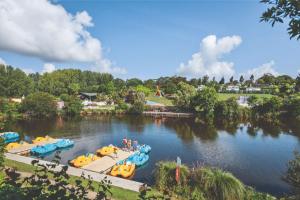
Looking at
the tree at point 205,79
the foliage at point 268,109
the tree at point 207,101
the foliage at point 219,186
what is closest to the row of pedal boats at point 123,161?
the foliage at point 219,186

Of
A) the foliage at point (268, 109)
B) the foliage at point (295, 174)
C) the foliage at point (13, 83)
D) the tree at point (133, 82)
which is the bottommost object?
the foliage at point (295, 174)

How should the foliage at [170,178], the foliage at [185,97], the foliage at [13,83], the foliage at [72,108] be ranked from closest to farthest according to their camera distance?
the foliage at [170,178], the foliage at [72,108], the foliage at [185,97], the foliage at [13,83]

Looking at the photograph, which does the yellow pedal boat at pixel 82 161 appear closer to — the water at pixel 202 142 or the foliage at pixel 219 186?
the water at pixel 202 142

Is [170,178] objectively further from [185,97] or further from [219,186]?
[185,97]

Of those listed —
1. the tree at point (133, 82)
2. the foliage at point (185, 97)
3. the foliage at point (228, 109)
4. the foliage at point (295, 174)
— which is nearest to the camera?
the foliage at point (295, 174)

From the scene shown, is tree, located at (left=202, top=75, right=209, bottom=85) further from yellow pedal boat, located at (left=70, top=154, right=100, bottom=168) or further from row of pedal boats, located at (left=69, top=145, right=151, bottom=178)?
yellow pedal boat, located at (left=70, top=154, right=100, bottom=168)

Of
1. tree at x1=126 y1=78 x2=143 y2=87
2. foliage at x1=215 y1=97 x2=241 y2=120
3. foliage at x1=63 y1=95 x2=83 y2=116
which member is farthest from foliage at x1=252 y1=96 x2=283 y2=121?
tree at x1=126 y1=78 x2=143 y2=87

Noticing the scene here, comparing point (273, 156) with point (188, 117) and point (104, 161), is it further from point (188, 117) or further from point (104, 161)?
point (188, 117)

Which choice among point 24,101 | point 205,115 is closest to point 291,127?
point 205,115
